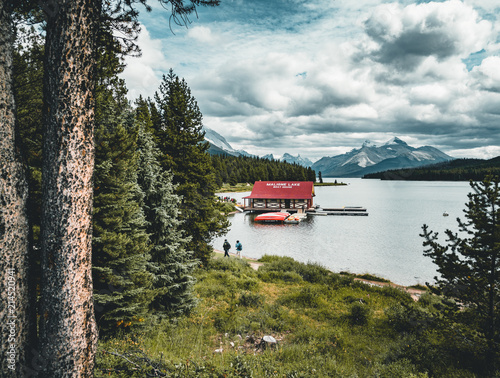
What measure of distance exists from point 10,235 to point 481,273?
10.4m

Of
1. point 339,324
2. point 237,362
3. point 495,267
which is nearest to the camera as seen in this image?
point 237,362

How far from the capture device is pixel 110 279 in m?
7.69

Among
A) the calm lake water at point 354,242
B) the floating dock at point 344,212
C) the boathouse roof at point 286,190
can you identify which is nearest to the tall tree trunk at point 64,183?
the calm lake water at point 354,242

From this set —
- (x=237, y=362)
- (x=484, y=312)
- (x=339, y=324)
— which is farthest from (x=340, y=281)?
(x=237, y=362)

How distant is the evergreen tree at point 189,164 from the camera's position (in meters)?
18.0

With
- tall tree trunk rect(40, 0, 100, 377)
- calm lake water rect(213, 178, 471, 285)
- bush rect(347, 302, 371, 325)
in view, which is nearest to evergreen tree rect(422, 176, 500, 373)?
bush rect(347, 302, 371, 325)

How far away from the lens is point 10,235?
3.48m

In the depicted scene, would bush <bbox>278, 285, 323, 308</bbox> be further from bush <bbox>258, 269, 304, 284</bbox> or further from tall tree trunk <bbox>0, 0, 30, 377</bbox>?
tall tree trunk <bbox>0, 0, 30, 377</bbox>

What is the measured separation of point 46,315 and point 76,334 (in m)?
0.46

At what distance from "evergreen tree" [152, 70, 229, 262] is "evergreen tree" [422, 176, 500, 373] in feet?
44.7

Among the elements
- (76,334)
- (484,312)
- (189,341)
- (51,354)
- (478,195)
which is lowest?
(189,341)

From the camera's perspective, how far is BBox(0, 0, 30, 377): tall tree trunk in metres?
3.42

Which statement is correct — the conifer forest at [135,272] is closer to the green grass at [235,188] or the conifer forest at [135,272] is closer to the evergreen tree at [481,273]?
the evergreen tree at [481,273]

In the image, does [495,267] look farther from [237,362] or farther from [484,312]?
[237,362]
